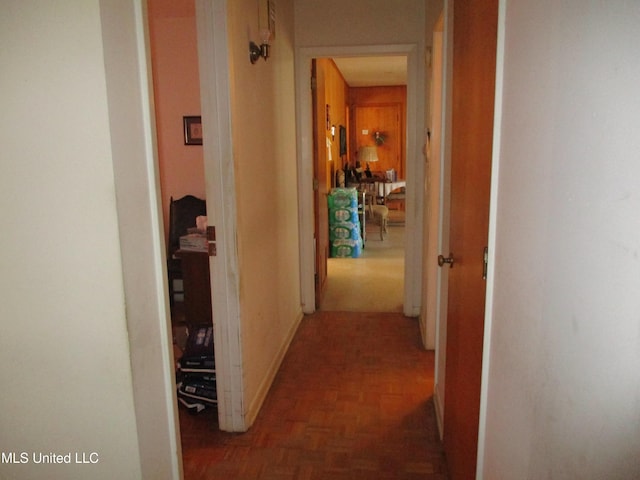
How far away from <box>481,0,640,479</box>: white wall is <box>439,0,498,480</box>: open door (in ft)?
0.90

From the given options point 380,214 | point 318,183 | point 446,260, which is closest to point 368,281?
point 318,183

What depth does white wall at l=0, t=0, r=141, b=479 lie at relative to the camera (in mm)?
1031

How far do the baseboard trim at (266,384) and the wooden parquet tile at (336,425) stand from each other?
4 centimetres

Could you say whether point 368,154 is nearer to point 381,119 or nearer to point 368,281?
point 381,119

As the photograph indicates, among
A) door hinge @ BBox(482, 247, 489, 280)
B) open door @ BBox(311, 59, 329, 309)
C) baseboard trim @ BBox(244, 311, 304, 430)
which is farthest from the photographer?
open door @ BBox(311, 59, 329, 309)

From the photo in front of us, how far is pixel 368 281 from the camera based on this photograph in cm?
495

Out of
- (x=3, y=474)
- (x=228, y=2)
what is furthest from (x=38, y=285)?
(x=228, y=2)

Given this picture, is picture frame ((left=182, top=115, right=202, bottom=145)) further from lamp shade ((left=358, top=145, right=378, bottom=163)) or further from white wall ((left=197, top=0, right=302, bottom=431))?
lamp shade ((left=358, top=145, right=378, bottom=163))

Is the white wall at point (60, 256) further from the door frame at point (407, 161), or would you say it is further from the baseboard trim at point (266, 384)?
the door frame at point (407, 161)

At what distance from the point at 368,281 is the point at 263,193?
248cm

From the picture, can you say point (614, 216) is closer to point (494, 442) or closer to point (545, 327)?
point (545, 327)

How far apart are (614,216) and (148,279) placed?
104 cm

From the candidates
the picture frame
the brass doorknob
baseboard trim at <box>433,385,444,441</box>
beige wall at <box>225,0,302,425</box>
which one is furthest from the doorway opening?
the brass doorknob

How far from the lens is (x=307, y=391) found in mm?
2715
